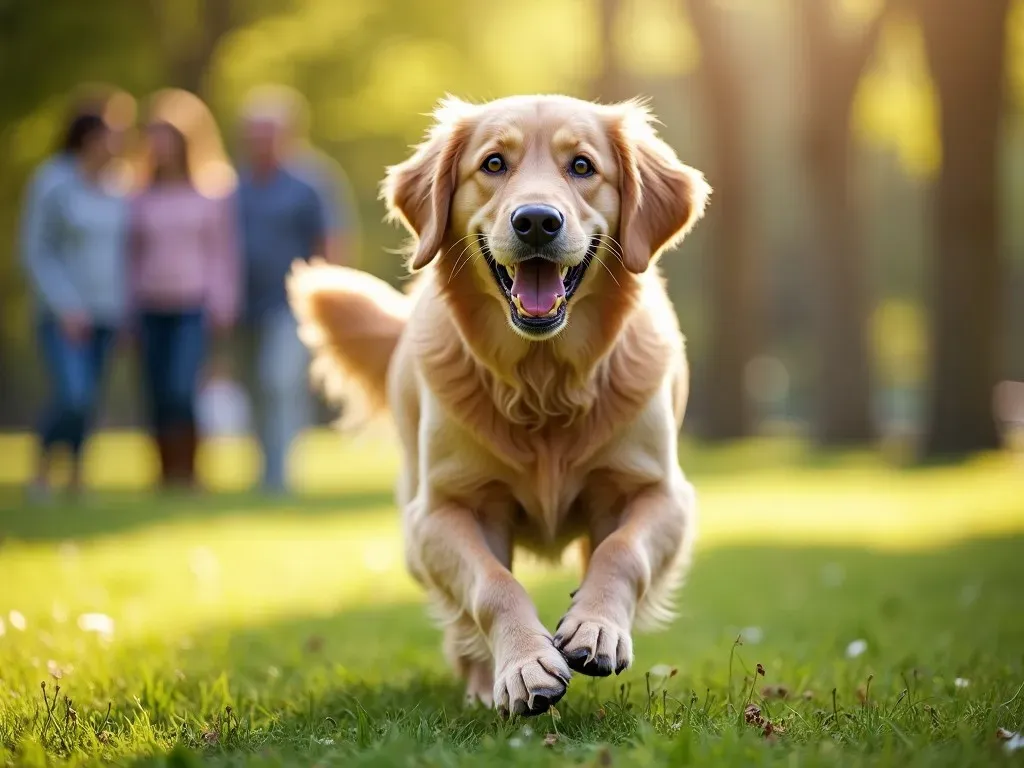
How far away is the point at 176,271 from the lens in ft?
31.0

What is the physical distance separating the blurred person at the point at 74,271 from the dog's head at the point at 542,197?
5.72m

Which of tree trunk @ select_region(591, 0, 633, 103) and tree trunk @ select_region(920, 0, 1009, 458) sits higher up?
tree trunk @ select_region(591, 0, 633, 103)

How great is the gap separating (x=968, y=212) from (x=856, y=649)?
9987 mm

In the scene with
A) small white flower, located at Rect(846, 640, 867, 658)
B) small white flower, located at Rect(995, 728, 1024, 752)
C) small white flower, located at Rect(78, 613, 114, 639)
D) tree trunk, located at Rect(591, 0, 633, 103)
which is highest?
tree trunk, located at Rect(591, 0, 633, 103)

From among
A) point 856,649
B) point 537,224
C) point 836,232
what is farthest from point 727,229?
point 537,224

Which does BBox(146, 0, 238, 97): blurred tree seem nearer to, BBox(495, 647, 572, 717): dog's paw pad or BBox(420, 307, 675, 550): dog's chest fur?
BBox(420, 307, 675, 550): dog's chest fur

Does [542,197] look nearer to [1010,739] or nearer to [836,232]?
[1010,739]

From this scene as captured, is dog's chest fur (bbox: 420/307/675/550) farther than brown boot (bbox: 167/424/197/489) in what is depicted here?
No

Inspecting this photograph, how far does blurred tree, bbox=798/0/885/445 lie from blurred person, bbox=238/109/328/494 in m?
8.93

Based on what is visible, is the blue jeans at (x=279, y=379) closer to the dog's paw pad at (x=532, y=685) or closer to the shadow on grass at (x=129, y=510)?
the shadow on grass at (x=129, y=510)

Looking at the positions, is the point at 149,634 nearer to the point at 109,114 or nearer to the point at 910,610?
the point at 910,610

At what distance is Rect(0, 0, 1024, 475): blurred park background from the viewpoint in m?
13.2

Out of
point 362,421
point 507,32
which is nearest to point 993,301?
point 362,421

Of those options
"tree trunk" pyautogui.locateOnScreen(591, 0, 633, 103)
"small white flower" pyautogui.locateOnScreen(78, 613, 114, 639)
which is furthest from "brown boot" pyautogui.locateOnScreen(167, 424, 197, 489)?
"tree trunk" pyautogui.locateOnScreen(591, 0, 633, 103)
